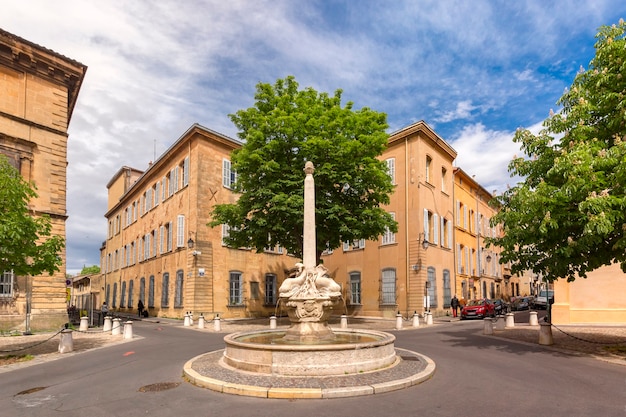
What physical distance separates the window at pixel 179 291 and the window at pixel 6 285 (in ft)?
33.4

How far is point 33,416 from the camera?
667 centimetres

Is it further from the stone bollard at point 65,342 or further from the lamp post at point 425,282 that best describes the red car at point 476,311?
the stone bollard at point 65,342

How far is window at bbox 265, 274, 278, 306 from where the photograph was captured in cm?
3102

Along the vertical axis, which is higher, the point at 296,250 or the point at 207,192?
the point at 207,192

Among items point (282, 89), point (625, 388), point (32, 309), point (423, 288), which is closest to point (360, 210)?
point (282, 89)

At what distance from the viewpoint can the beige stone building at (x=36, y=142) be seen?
19.8 meters

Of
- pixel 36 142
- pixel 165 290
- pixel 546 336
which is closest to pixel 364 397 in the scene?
pixel 546 336

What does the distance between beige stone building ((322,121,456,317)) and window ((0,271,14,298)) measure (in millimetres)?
18233

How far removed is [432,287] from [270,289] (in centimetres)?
1108

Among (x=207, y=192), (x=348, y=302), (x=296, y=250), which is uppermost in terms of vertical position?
(x=207, y=192)

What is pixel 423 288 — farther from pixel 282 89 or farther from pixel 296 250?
pixel 282 89

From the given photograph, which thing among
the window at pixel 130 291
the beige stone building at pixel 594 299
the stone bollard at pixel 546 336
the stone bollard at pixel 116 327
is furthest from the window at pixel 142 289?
the stone bollard at pixel 546 336

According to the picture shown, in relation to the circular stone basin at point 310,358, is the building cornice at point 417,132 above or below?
above

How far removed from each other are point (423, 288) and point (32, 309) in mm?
20748
